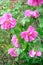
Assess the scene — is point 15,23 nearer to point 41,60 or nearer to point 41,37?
point 41,37

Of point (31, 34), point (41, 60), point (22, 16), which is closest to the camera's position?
point (31, 34)

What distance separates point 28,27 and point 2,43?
0.98 meters

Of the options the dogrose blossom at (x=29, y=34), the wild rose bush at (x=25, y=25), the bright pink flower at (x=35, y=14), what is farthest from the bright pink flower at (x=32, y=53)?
the bright pink flower at (x=35, y=14)

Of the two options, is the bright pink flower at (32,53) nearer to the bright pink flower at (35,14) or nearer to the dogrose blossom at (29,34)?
the dogrose blossom at (29,34)

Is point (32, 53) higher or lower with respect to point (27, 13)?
lower

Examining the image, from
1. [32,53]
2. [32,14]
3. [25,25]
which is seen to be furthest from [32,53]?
[32,14]

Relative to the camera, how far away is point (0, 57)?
12.0ft

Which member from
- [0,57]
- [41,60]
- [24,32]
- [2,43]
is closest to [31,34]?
[24,32]

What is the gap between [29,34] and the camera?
240cm

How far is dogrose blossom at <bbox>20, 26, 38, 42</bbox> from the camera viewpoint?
240 centimetres

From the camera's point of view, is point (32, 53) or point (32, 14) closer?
point (32, 14)

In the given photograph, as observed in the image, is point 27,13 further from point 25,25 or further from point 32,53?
point 32,53

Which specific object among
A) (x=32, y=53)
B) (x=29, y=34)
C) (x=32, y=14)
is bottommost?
(x=32, y=53)

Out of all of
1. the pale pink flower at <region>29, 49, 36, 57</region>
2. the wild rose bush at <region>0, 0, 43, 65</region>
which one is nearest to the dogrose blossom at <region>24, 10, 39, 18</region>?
the wild rose bush at <region>0, 0, 43, 65</region>
